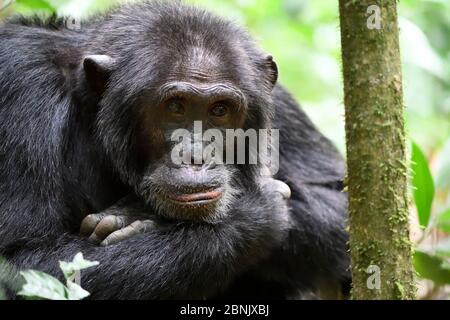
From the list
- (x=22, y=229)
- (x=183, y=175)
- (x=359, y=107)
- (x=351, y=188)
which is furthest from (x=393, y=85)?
(x=22, y=229)

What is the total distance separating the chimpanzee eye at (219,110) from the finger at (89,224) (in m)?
1.10

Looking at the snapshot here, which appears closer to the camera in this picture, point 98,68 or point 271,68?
point 98,68

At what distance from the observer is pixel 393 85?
416 centimetres

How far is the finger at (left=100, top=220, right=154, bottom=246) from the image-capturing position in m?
5.32

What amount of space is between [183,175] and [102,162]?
2.75 ft

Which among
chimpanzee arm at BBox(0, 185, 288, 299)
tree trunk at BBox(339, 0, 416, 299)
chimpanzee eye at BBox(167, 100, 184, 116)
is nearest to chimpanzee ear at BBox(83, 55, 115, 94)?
chimpanzee eye at BBox(167, 100, 184, 116)

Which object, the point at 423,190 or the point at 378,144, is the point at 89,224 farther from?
the point at 423,190

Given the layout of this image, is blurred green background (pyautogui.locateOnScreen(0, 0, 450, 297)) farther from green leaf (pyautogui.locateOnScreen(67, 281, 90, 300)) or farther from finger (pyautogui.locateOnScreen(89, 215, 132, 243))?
green leaf (pyautogui.locateOnScreen(67, 281, 90, 300))

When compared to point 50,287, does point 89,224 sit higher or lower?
higher

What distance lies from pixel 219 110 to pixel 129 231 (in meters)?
1.10

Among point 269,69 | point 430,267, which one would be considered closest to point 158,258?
point 269,69

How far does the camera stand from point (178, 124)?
18.0ft
